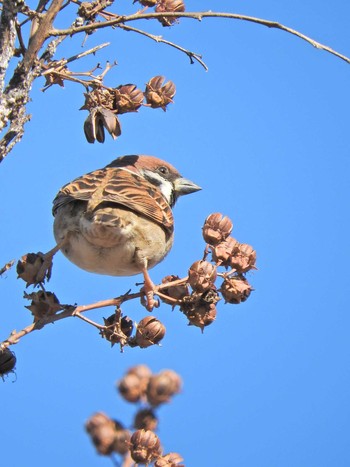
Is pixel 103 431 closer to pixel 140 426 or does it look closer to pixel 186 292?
pixel 140 426

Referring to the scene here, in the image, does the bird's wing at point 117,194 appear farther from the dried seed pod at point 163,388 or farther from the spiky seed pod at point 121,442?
the spiky seed pod at point 121,442

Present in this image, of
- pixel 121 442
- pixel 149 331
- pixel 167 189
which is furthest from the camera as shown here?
pixel 167 189

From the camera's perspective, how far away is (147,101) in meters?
4.35

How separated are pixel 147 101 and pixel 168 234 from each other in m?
1.53

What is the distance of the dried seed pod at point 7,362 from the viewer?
3.63 meters

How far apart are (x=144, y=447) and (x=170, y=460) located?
0.13 m

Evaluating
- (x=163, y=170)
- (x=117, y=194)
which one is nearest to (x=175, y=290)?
(x=117, y=194)

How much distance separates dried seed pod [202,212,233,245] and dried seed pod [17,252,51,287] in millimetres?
891

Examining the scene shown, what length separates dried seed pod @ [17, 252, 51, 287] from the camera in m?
3.98

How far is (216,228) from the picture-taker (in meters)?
4.02

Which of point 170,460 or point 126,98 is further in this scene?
point 126,98

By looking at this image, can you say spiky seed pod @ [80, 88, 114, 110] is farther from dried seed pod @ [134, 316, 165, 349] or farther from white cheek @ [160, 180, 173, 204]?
white cheek @ [160, 180, 173, 204]

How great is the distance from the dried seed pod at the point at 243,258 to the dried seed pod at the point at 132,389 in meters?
0.85

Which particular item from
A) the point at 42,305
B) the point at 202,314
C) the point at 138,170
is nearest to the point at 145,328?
the point at 202,314
